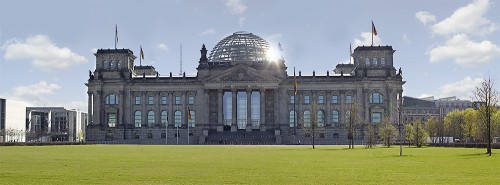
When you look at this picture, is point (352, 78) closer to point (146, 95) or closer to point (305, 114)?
point (305, 114)

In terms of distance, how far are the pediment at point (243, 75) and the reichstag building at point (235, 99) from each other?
0.79 feet

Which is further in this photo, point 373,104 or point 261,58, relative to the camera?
point 261,58

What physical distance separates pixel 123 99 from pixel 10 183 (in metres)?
135

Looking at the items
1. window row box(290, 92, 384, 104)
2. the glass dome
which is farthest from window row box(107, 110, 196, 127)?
window row box(290, 92, 384, 104)

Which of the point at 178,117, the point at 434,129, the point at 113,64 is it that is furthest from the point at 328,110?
the point at 113,64

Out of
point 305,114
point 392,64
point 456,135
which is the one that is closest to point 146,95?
point 305,114

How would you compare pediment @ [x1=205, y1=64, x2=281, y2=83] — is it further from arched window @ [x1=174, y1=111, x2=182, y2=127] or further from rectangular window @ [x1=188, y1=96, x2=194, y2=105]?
arched window @ [x1=174, y1=111, x2=182, y2=127]

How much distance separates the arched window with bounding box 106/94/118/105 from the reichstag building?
0.25 m

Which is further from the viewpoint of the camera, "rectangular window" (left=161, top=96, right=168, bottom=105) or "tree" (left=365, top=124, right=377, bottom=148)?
"rectangular window" (left=161, top=96, right=168, bottom=105)

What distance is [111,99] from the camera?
526 feet

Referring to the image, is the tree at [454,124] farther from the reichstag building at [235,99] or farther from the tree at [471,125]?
the reichstag building at [235,99]

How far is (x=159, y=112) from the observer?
159750 millimetres

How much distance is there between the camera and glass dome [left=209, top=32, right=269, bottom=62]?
16712 centimetres

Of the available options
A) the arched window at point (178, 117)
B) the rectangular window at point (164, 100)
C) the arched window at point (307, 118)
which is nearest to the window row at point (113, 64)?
the rectangular window at point (164, 100)
